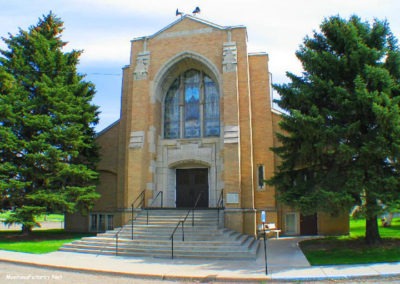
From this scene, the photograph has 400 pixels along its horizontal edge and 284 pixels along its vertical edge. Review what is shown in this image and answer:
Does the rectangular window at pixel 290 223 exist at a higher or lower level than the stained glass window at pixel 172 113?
lower

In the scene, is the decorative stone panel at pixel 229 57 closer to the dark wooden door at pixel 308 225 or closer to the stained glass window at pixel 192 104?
the stained glass window at pixel 192 104

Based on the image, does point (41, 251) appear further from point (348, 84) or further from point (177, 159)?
point (348, 84)

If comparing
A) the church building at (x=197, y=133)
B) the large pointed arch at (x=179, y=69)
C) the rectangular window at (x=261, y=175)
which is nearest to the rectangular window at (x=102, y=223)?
the church building at (x=197, y=133)

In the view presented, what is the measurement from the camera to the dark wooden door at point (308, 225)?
63.8 ft

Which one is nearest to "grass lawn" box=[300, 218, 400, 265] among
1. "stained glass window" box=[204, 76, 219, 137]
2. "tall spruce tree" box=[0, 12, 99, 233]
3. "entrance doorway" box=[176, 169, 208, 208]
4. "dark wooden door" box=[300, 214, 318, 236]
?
"dark wooden door" box=[300, 214, 318, 236]

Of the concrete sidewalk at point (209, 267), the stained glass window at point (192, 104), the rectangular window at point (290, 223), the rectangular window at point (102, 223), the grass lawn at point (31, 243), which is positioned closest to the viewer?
the concrete sidewalk at point (209, 267)

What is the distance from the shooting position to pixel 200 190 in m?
20.2

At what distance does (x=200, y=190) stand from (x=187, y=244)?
6.53 m

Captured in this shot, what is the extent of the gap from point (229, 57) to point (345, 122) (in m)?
7.98

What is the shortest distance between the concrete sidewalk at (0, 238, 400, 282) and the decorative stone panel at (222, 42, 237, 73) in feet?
32.3

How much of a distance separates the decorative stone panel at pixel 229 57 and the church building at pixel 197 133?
56mm

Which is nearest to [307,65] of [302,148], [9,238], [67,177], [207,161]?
[302,148]

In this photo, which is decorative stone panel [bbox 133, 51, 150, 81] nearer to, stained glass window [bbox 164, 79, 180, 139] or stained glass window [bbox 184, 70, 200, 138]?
stained glass window [bbox 164, 79, 180, 139]

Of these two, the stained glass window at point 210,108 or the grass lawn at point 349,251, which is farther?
the stained glass window at point 210,108
